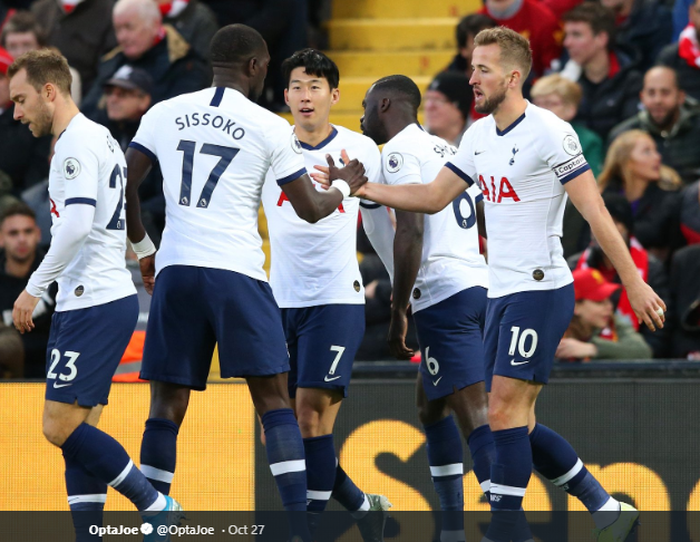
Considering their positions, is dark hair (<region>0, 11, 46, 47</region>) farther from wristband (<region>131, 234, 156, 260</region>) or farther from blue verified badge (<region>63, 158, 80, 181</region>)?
blue verified badge (<region>63, 158, 80, 181</region>)

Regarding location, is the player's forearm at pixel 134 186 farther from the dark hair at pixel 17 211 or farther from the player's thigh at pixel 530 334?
the dark hair at pixel 17 211

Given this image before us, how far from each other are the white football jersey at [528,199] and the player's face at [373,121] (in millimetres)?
864

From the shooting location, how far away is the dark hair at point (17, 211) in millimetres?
8078

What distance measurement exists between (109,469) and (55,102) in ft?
5.48

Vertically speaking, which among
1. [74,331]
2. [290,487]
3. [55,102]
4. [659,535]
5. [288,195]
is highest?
[55,102]

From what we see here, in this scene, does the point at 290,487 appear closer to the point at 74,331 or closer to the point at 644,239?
the point at 74,331

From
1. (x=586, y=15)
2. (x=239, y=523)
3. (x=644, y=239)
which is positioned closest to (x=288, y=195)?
(x=239, y=523)

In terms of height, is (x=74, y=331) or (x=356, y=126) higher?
(x=356, y=126)

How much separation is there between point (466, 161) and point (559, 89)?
10.6ft

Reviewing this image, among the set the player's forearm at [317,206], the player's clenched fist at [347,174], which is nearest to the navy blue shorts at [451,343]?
the player's clenched fist at [347,174]

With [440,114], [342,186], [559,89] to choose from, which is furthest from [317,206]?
[559,89]

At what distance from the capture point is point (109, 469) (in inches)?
203

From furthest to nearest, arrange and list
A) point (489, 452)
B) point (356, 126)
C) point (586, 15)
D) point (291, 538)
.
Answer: point (356, 126) → point (586, 15) → point (489, 452) → point (291, 538)

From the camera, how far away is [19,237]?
8.02 metres
